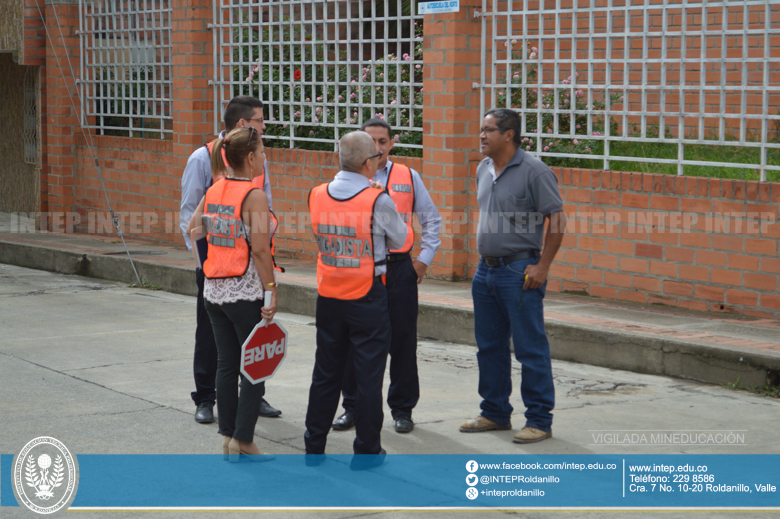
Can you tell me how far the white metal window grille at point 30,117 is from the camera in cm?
1689

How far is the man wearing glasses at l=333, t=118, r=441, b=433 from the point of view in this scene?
19.3ft

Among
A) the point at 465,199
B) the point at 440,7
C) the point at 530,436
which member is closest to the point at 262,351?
the point at 530,436

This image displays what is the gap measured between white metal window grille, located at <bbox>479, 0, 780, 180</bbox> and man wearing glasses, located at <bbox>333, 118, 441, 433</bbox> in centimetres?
338

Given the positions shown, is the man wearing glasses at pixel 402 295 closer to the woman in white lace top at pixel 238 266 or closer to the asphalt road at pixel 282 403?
the asphalt road at pixel 282 403

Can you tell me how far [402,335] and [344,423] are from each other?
626 mm

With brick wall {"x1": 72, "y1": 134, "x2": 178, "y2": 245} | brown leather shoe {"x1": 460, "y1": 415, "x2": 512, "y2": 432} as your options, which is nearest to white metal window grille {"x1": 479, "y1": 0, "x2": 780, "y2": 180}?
brown leather shoe {"x1": 460, "y1": 415, "x2": 512, "y2": 432}

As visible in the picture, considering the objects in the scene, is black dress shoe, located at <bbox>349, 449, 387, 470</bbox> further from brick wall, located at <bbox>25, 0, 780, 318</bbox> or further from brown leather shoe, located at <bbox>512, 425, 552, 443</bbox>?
brick wall, located at <bbox>25, 0, 780, 318</bbox>

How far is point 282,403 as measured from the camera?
663 cm

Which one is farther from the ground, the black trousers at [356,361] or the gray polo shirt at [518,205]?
the gray polo shirt at [518,205]

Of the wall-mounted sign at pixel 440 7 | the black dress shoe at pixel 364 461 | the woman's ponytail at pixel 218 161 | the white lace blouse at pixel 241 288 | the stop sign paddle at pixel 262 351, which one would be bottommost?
the black dress shoe at pixel 364 461

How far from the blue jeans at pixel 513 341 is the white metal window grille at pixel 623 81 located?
3.45m

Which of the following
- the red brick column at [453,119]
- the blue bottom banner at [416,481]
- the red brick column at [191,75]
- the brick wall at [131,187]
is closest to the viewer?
the blue bottom banner at [416,481]

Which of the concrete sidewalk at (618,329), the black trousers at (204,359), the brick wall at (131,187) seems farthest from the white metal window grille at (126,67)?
the black trousers at (204,359)

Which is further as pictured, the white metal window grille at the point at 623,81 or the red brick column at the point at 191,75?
the red brick column at the point at 191,75
